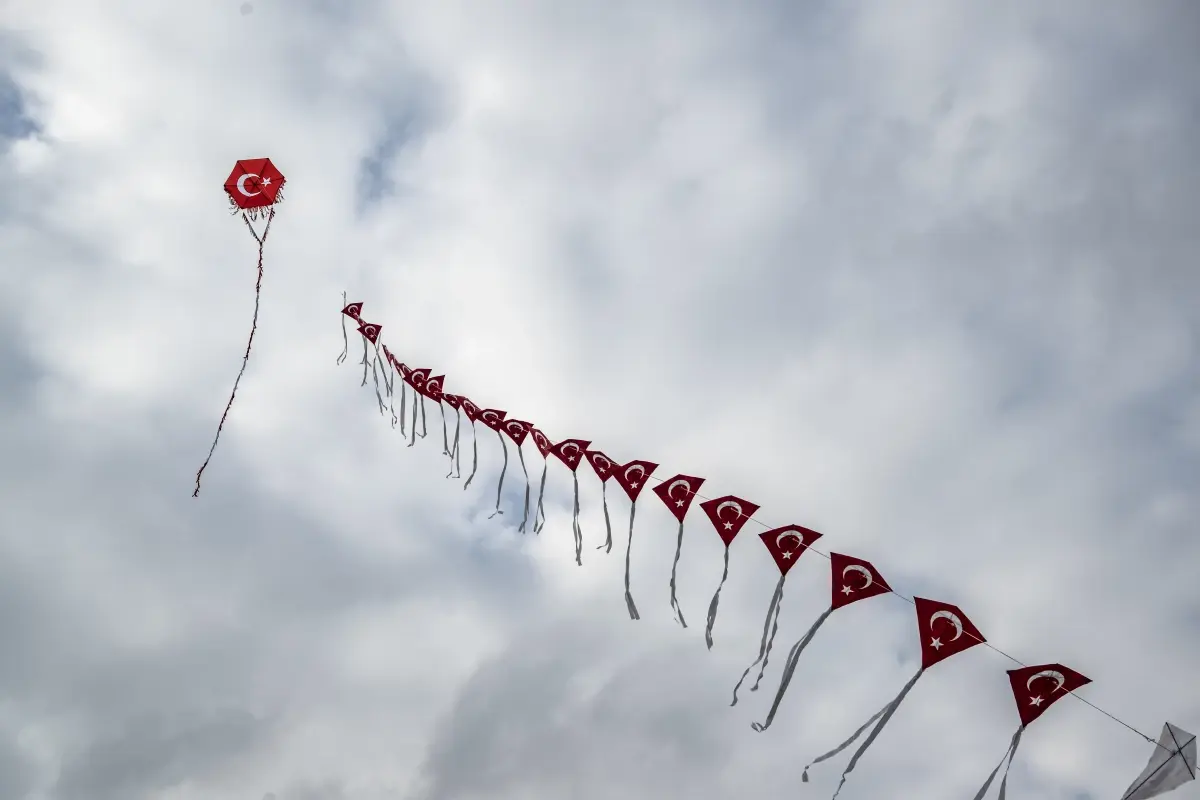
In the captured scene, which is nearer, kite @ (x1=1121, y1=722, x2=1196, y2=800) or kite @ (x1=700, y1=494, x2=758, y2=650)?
kite @ (x1=1121, y1=722, x2=1196, y2=800)

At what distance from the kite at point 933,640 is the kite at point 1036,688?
4.56 feet

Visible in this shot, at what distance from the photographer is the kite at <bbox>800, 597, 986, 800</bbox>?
70.1 feet

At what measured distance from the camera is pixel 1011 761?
2109 cm

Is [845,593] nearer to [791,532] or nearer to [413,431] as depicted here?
[791,532]

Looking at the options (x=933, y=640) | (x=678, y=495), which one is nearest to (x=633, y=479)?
(x=678, y=495)

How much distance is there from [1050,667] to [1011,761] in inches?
121

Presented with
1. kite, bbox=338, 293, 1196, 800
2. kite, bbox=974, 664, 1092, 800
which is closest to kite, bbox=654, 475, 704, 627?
kite, bbox=338, 293, 1196, 800

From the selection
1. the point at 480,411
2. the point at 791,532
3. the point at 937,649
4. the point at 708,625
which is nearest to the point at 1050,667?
the point at 937,649

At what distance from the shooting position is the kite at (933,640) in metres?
21.4

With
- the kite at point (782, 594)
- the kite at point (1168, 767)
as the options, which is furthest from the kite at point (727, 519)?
the kite at point (1168, 767)

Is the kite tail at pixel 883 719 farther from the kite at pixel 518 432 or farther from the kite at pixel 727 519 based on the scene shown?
the kite at pixel 518 432

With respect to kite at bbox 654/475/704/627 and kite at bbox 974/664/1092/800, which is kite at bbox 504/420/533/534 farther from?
kite at bbox 974/664/1092/800

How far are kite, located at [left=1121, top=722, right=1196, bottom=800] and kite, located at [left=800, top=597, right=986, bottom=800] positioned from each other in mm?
4839

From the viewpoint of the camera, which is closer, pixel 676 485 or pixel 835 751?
pixel 835 751
